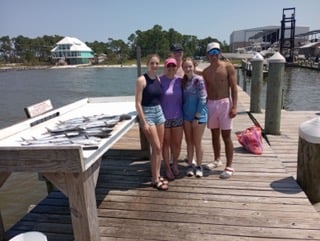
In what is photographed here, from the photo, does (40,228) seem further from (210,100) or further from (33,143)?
(210,100)

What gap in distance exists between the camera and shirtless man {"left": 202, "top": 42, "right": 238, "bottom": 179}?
3.77m

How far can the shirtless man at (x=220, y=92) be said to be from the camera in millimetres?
3766

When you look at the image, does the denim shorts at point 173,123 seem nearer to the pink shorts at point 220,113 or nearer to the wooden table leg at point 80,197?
the pink shorts at point 220,113

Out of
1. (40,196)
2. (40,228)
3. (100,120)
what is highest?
(100,120)

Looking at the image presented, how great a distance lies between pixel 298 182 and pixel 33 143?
10.2ft

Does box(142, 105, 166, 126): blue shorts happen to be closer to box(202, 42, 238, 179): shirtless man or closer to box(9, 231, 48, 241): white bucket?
box(202, 42, 238, 179): shirtless man

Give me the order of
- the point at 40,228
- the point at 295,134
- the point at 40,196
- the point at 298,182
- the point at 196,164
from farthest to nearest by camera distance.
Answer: the point at 40,196 → the point at 295,134 → the point at 196,164 → the point at 298,182 → the point at 40,228

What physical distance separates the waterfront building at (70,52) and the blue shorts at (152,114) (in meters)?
103

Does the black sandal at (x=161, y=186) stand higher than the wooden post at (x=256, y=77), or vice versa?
the wooden post at (x=256, y=77)

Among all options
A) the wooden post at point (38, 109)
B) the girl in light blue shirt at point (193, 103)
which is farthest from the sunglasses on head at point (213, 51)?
the wooden post at point (38, 109)

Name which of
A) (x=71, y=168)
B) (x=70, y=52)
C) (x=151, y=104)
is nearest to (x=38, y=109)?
(x=151, y=104)

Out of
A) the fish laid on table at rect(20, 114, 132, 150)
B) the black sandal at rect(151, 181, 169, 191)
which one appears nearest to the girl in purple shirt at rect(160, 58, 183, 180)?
the black sandal at rect(151, 181, 169, 191)

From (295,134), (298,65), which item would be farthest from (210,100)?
(298,65)

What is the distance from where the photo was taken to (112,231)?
9.73 feet
